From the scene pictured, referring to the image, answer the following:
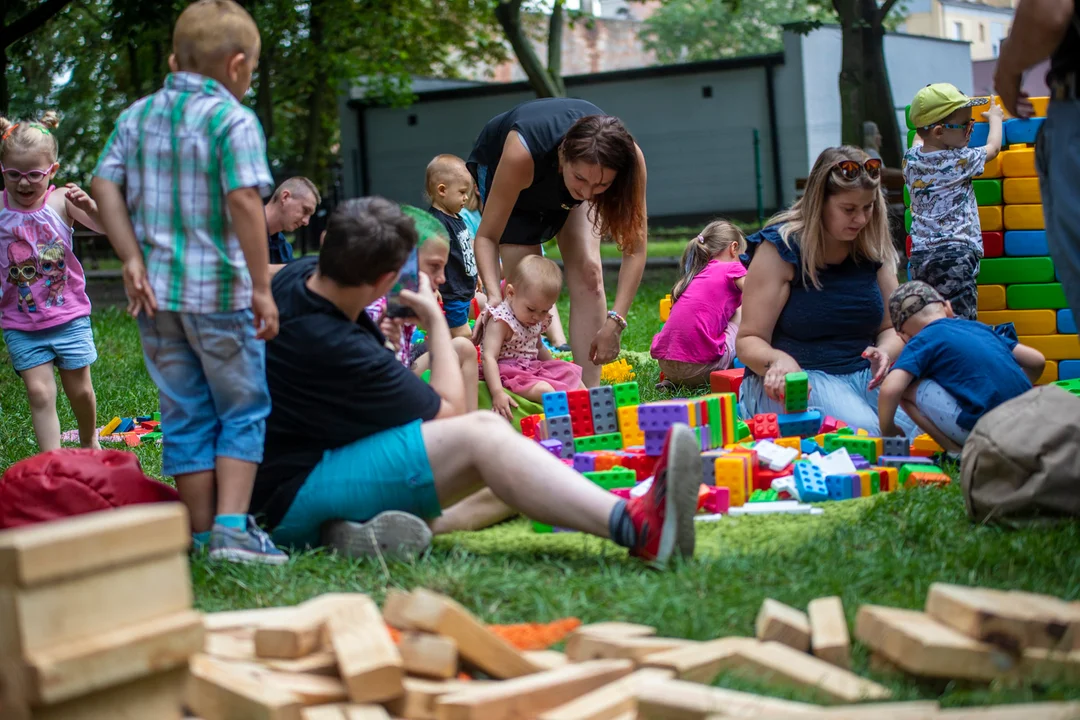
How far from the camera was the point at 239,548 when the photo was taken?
368 centimetres

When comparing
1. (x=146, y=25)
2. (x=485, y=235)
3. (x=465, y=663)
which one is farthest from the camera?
(x=146, y=25)

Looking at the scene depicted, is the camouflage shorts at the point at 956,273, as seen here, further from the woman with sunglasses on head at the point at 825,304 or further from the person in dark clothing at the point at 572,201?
the person in dark clothing at the point at 572,201

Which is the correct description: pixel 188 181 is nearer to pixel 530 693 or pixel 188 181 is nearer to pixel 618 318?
pixel 530 693

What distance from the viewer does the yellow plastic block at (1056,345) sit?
639cm

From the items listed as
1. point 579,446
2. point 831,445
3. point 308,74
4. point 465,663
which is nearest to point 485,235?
point 579,446

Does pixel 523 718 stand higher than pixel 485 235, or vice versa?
pixel 485 235

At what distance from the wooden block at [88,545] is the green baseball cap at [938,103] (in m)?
5.40

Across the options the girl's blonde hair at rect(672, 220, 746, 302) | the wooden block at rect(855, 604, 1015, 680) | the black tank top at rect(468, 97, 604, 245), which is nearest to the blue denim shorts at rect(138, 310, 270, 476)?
the wooden block at rect(855, 604, 1015, 680)

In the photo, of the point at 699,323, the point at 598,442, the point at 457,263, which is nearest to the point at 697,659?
the point at 598,442

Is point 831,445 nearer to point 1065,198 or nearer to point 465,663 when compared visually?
point 1065,198

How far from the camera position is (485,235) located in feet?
19.2

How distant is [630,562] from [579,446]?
4.72 feet

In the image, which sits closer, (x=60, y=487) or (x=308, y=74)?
(x=60, y=487)

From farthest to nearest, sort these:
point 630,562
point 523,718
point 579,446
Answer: point 579,446 < point 630,562 < point 523,718
